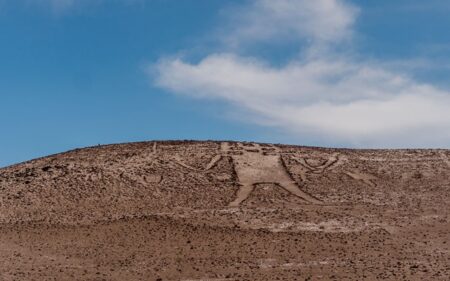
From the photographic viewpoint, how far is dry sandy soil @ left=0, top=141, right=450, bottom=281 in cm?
2278

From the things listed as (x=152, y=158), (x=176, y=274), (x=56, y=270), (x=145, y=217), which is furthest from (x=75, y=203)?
(x=176, y=274)

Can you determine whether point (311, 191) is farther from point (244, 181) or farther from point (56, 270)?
point (56, 270)

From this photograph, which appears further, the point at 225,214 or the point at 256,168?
the point at 256,168

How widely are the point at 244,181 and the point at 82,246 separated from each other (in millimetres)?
10316

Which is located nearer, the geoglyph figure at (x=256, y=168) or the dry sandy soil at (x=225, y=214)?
the dry sandy soil at (x=225, y=214)

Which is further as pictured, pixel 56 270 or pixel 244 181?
pixel 244 181

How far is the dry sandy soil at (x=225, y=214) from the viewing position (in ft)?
74.7

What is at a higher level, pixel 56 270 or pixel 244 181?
pixel 244 181

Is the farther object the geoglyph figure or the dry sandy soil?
the geoglyph figure

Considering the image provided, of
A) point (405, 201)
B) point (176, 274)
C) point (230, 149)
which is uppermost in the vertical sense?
point (230, 149)

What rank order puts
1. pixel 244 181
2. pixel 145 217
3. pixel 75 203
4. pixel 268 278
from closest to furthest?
pixel 268 278 < pixel 145 217 < pixel 75 203 < pixel 244 181

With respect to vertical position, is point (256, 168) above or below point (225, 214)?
above

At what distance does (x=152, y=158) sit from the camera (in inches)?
1444

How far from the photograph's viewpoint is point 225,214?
29359mm
